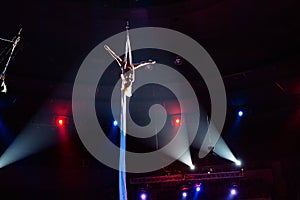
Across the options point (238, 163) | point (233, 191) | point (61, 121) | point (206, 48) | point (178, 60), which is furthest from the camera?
point (61, 121)

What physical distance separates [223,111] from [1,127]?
693 cm

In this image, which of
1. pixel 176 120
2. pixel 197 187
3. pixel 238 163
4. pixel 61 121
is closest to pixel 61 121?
pixel 61 121

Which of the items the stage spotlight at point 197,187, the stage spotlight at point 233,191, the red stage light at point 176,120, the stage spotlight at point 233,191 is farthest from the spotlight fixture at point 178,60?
the stage spotlight at point 233,191

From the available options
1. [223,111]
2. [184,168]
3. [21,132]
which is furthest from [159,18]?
[21,132]

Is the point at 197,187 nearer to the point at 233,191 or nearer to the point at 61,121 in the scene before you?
the point at 233,191

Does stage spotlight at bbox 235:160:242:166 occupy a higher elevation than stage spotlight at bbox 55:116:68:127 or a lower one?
lower

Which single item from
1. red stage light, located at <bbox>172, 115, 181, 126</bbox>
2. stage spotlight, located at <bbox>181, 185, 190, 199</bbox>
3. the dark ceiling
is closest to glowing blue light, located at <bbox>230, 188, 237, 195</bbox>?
the dark ceiling

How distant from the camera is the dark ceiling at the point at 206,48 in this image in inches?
293

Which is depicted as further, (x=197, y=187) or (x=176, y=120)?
(x=176, y=120)

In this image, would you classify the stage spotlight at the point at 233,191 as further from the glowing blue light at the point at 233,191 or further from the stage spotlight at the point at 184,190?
the stage spotlight at the point at 184,190

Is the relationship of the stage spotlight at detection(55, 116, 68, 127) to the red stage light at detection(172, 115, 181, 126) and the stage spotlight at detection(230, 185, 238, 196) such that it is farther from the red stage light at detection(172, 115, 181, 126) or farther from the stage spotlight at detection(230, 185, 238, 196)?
the stage spotlight at detection(230, 185, 238, 196)

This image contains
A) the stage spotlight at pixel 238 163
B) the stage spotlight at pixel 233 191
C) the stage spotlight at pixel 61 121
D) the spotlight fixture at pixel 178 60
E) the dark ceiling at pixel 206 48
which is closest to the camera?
the dark ceiling at pixel 206 48

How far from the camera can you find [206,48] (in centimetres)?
902

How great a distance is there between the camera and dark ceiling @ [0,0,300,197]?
7453 mm
